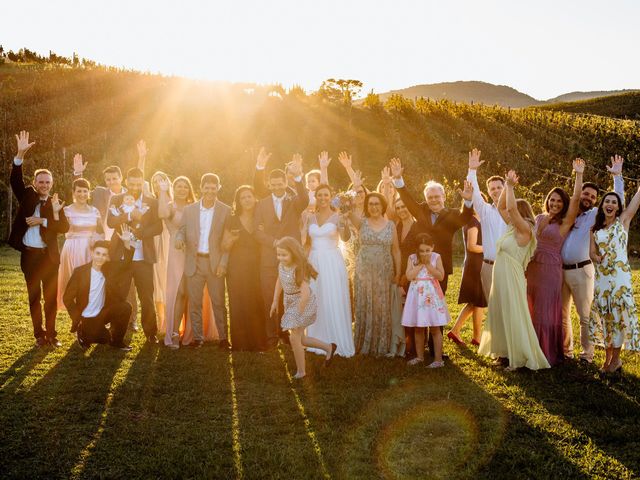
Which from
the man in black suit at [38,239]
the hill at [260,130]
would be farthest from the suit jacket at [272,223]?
the hill at [260,130]

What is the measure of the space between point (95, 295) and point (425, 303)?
4.33 m

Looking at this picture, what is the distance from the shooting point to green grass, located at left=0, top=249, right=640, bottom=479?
15.9ft

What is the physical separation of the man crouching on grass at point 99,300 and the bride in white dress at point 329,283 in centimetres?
255

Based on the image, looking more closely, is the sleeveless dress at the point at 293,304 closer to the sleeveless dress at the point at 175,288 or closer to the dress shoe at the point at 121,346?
the sleeveless dress at the point at 175,288

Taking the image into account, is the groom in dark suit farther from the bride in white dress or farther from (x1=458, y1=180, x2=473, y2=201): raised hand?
(x1=458, y1=180, x2=473, y2=201): raised hand

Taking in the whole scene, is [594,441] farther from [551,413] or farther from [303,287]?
[303,287]

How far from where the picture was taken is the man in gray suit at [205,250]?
27.9 ft

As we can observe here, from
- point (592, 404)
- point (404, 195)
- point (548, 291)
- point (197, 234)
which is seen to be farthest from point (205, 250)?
point (592, 404)

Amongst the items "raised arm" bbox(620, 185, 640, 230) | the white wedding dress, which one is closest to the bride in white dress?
the white wedding dress

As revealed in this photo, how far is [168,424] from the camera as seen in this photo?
5695mm

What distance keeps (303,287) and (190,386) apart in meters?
1.62

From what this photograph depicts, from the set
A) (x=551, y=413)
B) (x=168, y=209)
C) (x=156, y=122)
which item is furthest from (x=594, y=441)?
(x=156, y=122)

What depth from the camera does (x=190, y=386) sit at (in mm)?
6820

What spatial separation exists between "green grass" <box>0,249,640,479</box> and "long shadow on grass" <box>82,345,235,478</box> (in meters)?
0.02
